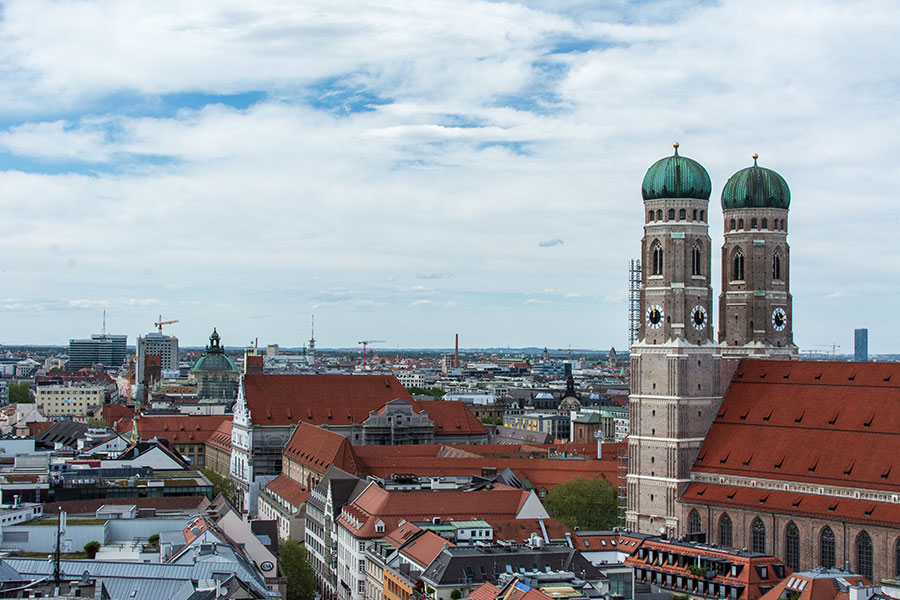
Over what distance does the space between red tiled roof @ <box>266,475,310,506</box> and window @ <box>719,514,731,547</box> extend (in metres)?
45.0

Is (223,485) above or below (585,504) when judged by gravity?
below

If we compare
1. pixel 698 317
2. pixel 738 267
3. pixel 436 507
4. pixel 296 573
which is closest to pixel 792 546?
pixel 698 317

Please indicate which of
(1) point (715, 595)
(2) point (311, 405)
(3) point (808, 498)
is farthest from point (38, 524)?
(2) point (311, 405)

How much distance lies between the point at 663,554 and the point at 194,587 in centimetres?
3991

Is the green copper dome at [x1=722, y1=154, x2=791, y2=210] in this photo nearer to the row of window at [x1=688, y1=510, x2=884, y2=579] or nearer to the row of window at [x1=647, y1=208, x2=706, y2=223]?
the row of window at [x1=647, y1=208, x2=706, y2=223]

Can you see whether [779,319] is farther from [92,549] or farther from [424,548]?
[92,549]

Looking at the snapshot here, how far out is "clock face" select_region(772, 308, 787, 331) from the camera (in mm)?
120312

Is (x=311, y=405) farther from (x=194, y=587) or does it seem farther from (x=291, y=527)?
(x=194, y=587)

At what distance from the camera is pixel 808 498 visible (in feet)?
324

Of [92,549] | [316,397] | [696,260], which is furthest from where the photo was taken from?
[316,397]

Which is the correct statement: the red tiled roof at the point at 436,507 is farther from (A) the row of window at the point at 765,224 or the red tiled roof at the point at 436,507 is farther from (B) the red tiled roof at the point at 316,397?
(B) the red tiled roof at the point at 316,397

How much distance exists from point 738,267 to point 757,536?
3132cm

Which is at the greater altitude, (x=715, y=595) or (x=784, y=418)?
(x=784, y=418)

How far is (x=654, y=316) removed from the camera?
112938mm
